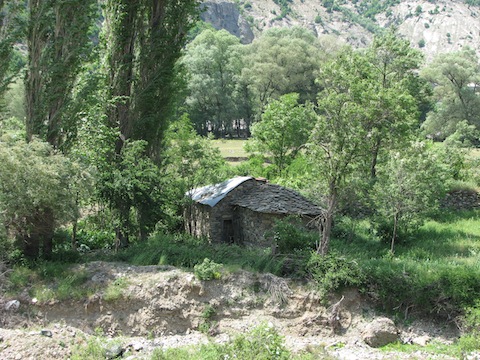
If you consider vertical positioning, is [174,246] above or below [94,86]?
below

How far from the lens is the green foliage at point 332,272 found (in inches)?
575

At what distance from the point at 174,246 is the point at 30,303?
5004 mm

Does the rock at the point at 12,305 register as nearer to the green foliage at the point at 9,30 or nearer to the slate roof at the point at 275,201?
the green foliage at the point at 9,30

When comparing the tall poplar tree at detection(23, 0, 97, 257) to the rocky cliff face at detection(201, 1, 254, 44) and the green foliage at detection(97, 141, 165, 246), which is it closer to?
the green foliage at detection(97, 141, 165, 246)

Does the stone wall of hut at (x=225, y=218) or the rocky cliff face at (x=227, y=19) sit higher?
the rocky cliff face at (x=227, y=19)

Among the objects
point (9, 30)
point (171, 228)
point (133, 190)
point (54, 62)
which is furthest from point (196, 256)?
point (9, 30)

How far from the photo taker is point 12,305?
539 inches

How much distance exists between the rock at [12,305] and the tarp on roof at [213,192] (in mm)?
9029

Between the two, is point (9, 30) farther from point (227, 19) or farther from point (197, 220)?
point (227, 19)

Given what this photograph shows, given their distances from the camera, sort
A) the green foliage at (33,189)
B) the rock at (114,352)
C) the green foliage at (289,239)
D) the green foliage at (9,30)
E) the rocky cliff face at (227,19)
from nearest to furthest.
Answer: the rock at (114,352) → the green foliage at (33,189) → the green foliage at (9,30) → the green foliage at (289,239) → the rocky cliff face at (227,19)

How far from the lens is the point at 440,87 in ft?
165

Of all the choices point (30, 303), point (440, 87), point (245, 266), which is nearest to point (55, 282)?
point (30, 303)

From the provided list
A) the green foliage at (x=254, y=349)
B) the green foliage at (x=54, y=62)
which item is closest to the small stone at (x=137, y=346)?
the green foliage at (x=254, y=349)

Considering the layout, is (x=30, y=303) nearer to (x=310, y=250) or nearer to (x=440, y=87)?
(x=310, y=250)
